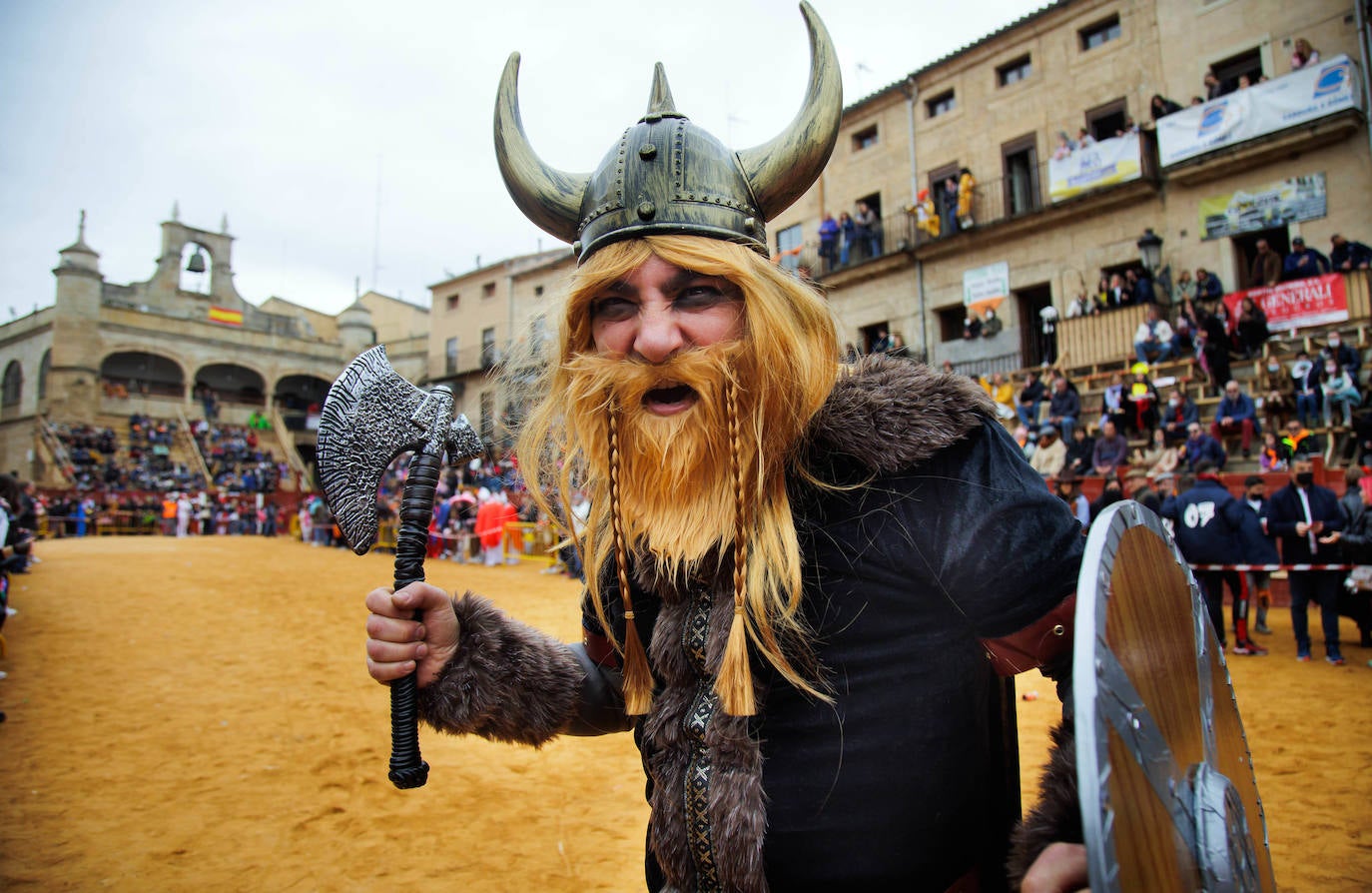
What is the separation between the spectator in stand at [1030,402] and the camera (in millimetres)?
14852

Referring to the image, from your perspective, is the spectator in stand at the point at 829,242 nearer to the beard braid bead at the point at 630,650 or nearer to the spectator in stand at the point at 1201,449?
the spectator in stand at the point at 1201,449

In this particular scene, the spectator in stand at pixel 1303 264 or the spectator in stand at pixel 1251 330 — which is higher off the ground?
the spectator in stand at pixel 1303 264

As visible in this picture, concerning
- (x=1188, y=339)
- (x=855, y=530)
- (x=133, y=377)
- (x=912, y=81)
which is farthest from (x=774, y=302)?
(x=133, y=377)

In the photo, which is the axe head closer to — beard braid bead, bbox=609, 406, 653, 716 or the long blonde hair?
the long blonde hair

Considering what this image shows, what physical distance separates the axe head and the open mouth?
49cm

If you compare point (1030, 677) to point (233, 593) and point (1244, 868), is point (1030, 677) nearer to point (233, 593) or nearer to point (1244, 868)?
point (1244, 868)

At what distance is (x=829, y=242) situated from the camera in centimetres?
2433

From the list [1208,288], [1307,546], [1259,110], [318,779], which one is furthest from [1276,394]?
[318,779]

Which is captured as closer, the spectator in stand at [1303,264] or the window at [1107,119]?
the spectator in stand at [1303,264]

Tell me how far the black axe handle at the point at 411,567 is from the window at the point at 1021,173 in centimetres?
2197

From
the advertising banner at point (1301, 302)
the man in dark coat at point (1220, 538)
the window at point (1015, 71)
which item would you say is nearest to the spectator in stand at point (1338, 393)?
the advertising banner at point (1301, 302)

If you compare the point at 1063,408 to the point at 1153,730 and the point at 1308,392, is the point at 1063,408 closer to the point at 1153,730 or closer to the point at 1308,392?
the point at 1308,392

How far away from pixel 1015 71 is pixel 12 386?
50.6 metres

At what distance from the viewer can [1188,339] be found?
1444cm
